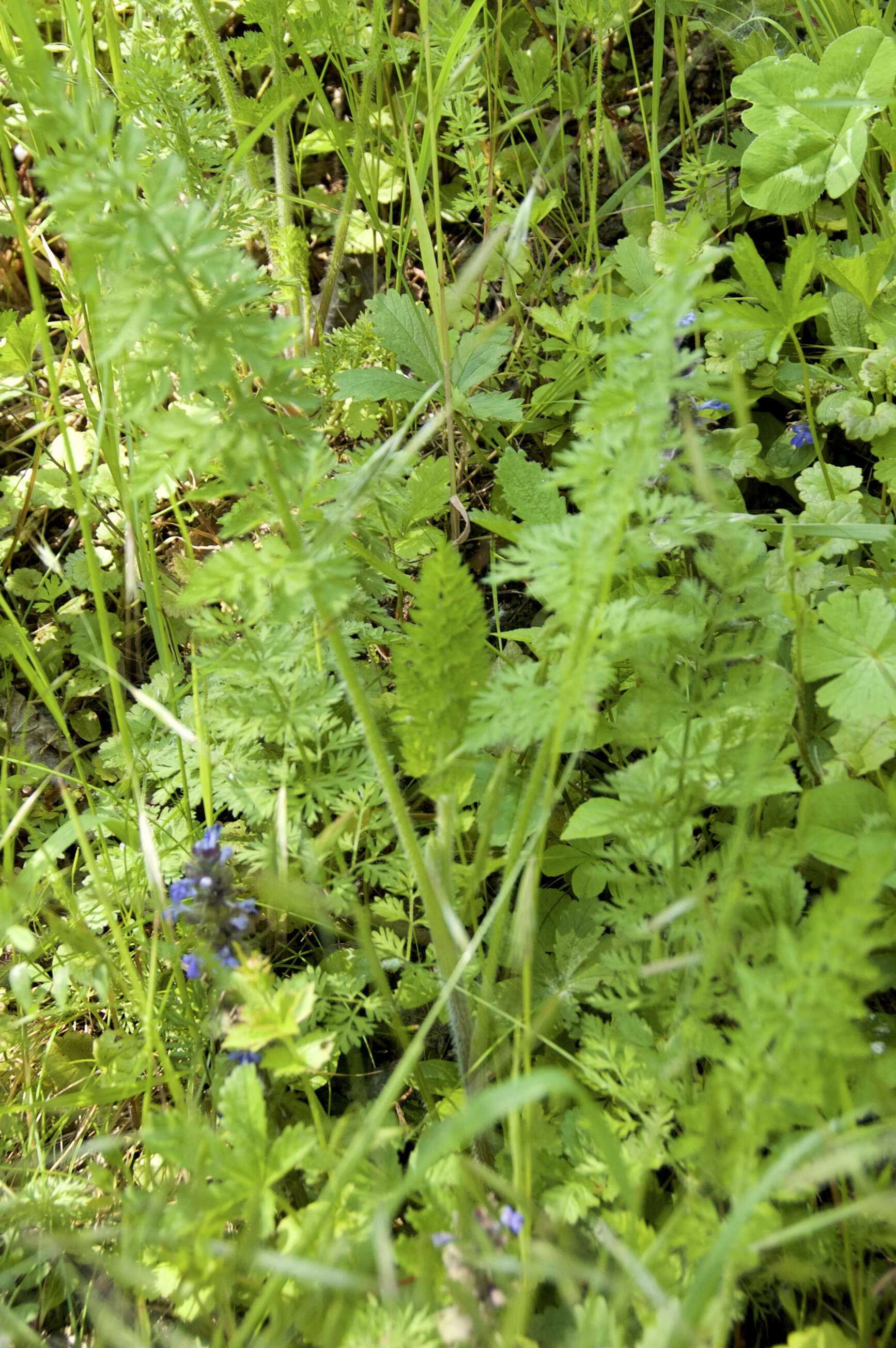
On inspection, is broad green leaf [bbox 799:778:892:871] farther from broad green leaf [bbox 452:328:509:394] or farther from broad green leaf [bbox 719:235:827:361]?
broad green leaf [bbox 452:328:509:394]

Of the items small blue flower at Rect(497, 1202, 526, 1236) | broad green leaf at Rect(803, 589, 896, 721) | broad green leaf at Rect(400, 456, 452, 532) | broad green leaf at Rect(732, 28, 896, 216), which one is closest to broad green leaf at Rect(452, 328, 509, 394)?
broad green leaf at Rect(400, 456, 452, 532)

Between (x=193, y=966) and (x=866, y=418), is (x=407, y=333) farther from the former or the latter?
(x=193, y=966)

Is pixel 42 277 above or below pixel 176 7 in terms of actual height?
below

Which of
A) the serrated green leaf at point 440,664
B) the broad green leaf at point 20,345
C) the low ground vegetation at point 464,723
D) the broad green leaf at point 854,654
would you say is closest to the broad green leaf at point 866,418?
the low ground vegetation at point 464,723

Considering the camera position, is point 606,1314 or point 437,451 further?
point 437,451

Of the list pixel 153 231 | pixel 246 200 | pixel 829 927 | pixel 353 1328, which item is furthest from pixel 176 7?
pixel 353 1328

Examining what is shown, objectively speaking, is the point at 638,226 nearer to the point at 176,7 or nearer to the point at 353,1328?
the point at 176,7
